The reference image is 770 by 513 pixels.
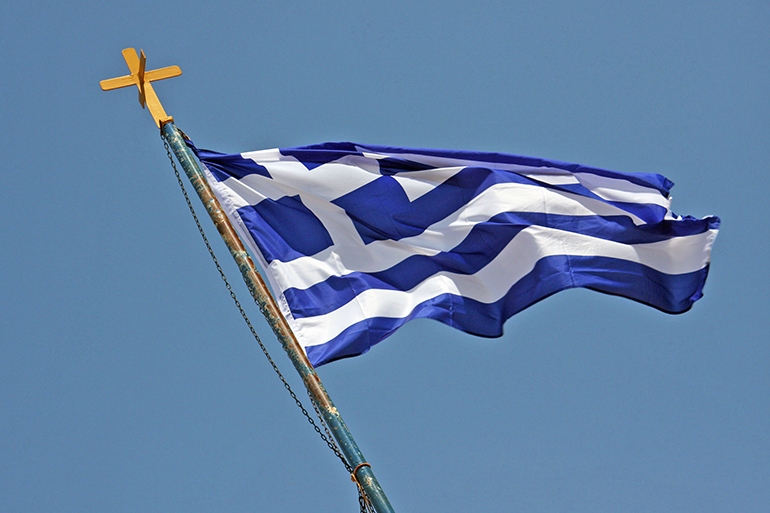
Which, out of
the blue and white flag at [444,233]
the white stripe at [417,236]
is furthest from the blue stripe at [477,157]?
the white stripe at [417,236]

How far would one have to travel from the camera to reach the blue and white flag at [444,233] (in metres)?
15.5

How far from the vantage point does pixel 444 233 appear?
17125 mm

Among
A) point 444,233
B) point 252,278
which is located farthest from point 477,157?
point 252,278

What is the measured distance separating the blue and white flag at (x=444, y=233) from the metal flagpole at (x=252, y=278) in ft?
2.23

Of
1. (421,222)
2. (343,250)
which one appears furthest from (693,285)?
(343,250)

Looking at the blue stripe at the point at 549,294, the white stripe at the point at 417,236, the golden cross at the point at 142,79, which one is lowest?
the blue stripe at the point at 549,294

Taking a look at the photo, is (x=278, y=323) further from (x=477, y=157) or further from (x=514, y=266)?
(x=477, y=157)

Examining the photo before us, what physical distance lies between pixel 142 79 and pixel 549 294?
8782 mm

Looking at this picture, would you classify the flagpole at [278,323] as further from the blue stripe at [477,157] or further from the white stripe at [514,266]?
the blue stripe at [477,157]

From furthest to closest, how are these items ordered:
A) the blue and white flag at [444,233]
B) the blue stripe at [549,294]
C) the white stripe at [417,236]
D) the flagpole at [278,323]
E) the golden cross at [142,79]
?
1. the golden cross at [142,79]
2. the blue and white flag at [444,233]
3. the white stripe at [417,236]
4. the blue stripe at [549,294]
5. the flagpole at [278,323]

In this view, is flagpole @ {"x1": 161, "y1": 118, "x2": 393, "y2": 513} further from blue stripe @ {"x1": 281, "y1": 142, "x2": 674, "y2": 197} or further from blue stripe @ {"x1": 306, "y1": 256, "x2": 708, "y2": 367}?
blue stripe @ {"x1": 281, "y1": 142, "x2": 674, "y2": 197}

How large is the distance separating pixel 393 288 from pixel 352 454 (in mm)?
4156

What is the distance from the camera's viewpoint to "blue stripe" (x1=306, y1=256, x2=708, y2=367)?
14969 mm

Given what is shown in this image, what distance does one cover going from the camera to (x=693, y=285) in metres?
17.2
